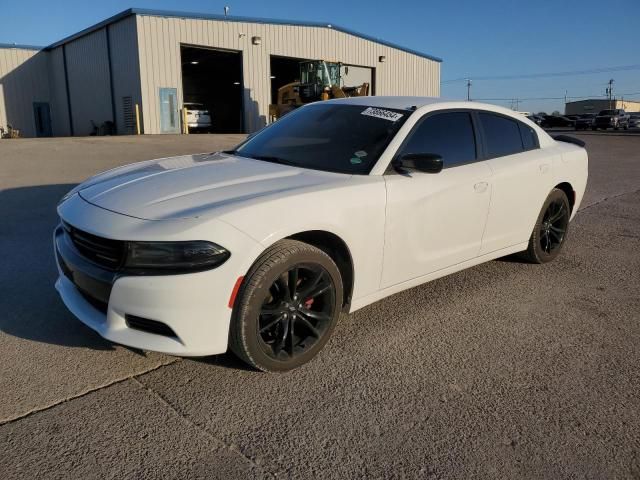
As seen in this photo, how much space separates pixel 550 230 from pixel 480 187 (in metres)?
1.50

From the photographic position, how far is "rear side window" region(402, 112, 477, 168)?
12.5ft

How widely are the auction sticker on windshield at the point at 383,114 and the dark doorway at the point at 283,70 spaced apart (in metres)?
26.2

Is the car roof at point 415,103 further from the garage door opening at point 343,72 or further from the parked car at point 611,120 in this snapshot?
the parked car at point 611,120

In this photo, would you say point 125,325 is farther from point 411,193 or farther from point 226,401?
point 411,193

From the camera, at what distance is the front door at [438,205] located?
3.49 meters

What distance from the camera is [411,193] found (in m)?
3.53

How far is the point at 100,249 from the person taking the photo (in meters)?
2.80

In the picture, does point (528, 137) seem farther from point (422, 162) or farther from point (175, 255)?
point (175, 255)

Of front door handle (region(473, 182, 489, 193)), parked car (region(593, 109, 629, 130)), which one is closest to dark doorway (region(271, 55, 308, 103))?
front door handle (region(473, 182, 489, 193))

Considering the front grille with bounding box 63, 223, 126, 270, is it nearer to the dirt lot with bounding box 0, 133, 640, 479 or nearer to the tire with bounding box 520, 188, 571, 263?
the dirt lot with bounding box 0, 133, 640, 479

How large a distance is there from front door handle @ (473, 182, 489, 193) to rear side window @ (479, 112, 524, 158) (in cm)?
36

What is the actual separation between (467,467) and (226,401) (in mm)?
1176

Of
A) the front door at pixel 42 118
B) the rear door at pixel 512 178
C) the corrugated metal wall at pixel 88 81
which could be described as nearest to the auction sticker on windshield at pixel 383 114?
the rear door at pixel 512 178

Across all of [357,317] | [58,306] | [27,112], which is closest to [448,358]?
[357,317]
